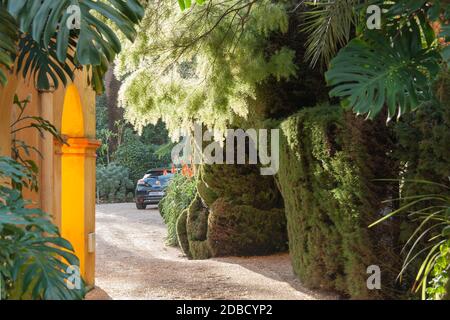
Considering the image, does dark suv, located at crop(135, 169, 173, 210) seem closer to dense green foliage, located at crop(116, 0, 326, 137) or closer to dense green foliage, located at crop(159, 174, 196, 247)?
dense green foliage, located at crop(159, 174, 196, 247)

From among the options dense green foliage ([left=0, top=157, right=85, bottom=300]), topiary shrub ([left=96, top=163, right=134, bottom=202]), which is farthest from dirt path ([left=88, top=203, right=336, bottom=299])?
topiary shrub ([left=96, top=163, right=134, bottom=202])

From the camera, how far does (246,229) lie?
11.8m

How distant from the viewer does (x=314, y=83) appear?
34.2 ft

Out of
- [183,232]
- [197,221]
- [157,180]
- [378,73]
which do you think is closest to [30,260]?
[378,73]

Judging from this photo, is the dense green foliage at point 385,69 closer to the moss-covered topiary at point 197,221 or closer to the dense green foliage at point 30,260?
the dense green foliage at point 30,260

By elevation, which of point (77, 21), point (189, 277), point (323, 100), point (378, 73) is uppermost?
point (323, 100)

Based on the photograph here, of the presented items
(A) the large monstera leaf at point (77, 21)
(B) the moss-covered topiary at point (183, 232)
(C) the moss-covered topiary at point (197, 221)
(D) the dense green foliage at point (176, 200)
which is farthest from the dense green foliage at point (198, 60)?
(D) the dense green foliage at point (176, 200)

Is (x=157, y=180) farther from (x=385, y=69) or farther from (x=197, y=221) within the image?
(x=385, y=69)

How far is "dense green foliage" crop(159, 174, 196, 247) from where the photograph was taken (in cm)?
1447

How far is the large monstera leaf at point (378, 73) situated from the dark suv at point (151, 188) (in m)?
17.1

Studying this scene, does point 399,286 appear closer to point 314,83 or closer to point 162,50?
point 162,50

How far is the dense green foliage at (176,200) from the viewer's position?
14.5m

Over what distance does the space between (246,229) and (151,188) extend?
10.5m
